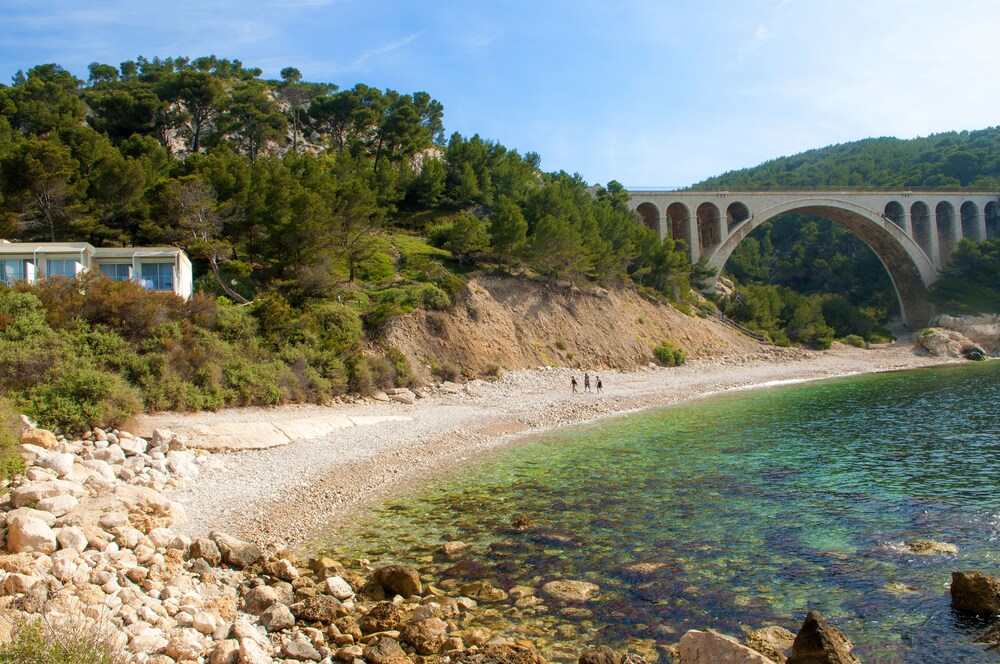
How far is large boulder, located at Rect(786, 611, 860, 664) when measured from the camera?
6648mm

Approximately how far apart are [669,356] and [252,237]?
2872 centimetres

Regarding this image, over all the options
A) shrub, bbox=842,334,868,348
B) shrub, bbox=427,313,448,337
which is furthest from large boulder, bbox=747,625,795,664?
shrub, bbox=842,334,868,348

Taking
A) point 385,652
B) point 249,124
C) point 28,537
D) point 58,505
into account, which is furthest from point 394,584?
point 249,124

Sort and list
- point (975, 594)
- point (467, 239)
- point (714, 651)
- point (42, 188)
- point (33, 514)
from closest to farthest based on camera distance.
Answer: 1. point (714, 651)
2. point (975, 594)
3. point (33, 514)
4. point (42, 188)
5. point (467, 239)

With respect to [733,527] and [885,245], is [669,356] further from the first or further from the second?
[885,245]

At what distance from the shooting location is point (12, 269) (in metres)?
25.2

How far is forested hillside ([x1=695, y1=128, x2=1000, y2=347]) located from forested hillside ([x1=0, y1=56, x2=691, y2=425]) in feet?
45.9

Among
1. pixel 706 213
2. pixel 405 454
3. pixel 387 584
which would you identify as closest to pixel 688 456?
pixel 405 454

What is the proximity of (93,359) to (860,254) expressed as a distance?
290 ft

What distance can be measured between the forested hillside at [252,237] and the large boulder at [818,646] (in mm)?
16933

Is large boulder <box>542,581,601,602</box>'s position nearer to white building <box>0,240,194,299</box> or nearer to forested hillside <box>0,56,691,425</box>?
forested hillside <box>0,56,691,425</box>

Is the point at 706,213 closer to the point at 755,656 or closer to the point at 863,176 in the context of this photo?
the point at 863,176

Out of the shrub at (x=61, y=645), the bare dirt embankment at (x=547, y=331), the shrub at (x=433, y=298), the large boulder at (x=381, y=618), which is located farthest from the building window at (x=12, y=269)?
the large boulder at (x=381, y=618)

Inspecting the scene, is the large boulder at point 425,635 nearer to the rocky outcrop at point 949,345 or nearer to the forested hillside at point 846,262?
the forested hillside at point 846,262
